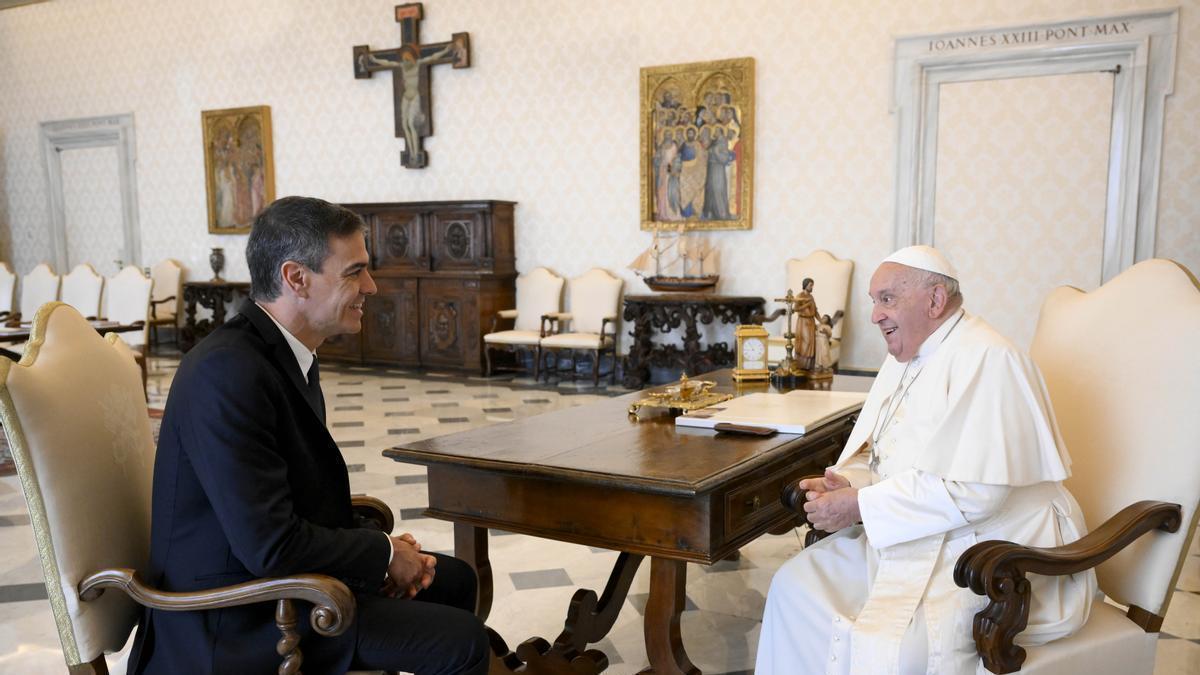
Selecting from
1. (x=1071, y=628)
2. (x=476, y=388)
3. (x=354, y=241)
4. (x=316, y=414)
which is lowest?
(x=476, y=388)

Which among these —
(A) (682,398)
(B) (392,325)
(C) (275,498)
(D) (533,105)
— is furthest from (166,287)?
(C) (275,498)

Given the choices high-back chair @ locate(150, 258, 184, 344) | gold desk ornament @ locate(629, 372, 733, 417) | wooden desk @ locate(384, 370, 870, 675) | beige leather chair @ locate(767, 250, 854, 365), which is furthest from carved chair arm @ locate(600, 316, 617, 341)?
wooden desk @ locate(384, 370, 870, 675)

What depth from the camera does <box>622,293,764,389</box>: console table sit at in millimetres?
8531

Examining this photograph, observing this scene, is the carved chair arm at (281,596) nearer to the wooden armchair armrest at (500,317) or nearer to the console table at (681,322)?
the console table at (681,322)

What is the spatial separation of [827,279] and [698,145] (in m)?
1.80

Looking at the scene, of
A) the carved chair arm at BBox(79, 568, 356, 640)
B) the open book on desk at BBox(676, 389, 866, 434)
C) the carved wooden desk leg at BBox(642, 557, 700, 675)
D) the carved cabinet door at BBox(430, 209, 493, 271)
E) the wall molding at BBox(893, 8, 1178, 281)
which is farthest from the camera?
the carved cabinet door at BBox(430, 209, 493, 271)

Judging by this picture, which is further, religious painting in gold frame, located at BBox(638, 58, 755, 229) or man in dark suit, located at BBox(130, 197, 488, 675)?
religious painting in gold frame, located at BBox(638, 58, 755, 229)

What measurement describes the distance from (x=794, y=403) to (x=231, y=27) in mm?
10872

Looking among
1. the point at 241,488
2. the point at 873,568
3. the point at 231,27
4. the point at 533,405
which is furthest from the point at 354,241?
the point at 231,27

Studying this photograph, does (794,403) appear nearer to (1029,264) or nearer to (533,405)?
(533,405)

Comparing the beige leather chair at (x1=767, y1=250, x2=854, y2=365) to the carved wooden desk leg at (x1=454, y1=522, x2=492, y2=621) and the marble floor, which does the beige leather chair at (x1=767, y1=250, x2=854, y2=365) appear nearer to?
the marble floor

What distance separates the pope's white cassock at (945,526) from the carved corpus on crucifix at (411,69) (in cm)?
867

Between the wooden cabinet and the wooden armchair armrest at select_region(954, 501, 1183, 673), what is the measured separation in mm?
7971

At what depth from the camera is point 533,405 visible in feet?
25.8
